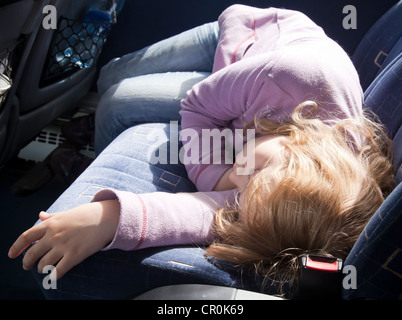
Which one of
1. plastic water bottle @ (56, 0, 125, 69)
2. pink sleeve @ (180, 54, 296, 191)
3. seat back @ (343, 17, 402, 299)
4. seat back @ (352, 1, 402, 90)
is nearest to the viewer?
seat back @ (343, 17, 402, 299)

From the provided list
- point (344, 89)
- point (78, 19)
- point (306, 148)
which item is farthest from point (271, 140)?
point (78, 19)

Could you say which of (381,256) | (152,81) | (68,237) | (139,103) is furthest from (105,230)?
(152,81)

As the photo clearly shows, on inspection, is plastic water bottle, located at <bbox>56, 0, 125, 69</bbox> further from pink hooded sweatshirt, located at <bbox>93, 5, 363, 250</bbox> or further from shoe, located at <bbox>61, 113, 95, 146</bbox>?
pink hooded sweatshirt, located at <bbox>93, 5, 363, 250</bbox>

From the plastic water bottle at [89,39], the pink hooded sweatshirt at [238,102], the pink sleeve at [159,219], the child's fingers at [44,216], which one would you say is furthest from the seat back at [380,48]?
the child's fingers at [44,216]

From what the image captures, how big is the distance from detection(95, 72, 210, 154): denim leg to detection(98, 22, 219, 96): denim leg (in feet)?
0.21

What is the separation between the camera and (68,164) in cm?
136

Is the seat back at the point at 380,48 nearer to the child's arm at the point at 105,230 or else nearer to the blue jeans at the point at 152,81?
the blue jeans at the point at 152,81

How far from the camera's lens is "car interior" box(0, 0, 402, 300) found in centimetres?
61

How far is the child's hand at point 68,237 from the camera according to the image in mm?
682

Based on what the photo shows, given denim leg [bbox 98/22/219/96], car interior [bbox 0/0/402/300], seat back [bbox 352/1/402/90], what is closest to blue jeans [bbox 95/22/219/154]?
denim leg [bbox 98/22/219/96]

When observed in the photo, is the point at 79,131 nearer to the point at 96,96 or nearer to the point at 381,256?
the point at 96,96

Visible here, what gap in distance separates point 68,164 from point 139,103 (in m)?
0.33

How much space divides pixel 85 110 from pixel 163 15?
1.39 feet

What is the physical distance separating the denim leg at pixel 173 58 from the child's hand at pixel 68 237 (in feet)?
2.37
